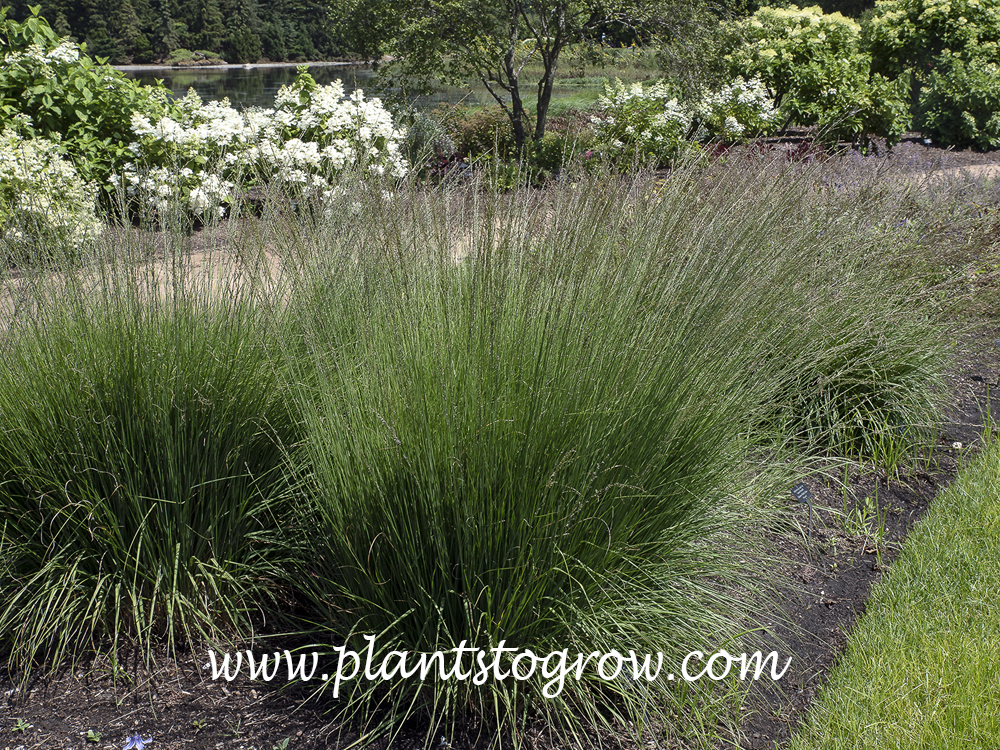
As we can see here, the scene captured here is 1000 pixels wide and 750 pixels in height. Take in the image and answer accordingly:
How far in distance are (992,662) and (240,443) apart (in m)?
2.24

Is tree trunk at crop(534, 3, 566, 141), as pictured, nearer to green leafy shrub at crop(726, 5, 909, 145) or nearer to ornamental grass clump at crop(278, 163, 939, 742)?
green leafy shrub at crop(726, 5, 909, 145)

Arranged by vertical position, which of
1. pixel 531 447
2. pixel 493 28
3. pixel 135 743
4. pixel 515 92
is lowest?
pixel 135 743

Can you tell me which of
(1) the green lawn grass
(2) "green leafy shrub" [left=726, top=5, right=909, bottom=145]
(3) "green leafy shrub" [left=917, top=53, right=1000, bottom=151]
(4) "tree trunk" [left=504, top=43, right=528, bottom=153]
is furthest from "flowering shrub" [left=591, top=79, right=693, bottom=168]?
(1) the green lawn grass

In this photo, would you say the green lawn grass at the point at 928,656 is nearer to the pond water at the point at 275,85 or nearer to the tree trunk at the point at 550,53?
the pond water at the point at 275,85

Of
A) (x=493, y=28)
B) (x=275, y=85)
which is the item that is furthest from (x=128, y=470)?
(x=275, y=85)

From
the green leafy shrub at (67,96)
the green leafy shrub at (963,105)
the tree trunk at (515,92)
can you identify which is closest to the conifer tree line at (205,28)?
the tree trunk at (515,92)

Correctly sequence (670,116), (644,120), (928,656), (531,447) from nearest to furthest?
(531,447) → (928,656) → (644,120) → (670,116)

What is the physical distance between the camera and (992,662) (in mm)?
2168

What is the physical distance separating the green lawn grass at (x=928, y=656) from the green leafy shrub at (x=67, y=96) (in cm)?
672

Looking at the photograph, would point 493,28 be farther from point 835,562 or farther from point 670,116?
point 835,562

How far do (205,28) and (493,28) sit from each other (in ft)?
141

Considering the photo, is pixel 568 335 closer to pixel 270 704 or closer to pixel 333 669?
pixel 333 669

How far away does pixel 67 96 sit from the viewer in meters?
7.03

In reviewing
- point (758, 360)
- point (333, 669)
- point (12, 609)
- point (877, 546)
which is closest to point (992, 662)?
point (877, 546)
